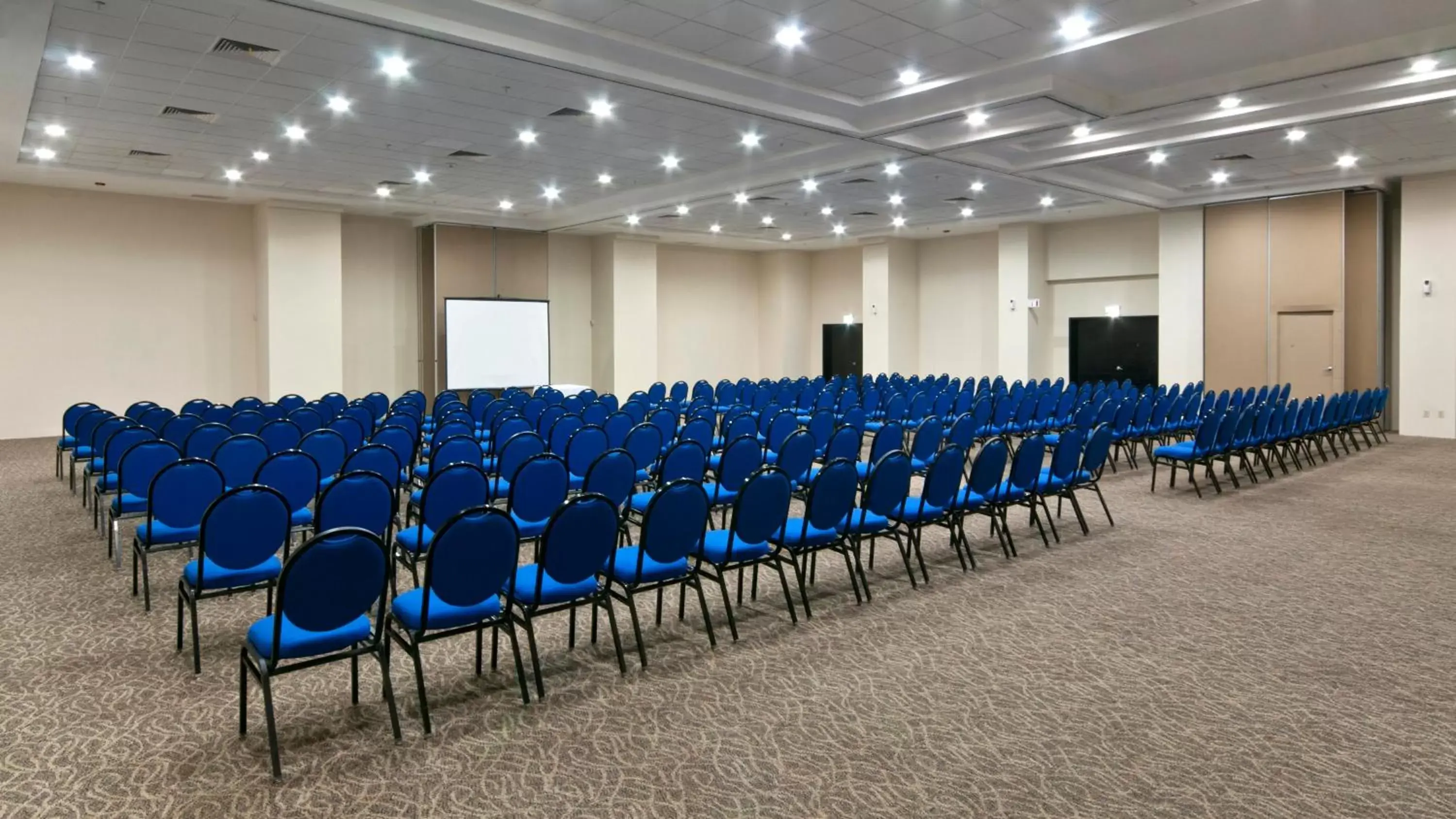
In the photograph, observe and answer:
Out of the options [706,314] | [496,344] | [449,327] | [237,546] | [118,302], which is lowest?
[237,546]

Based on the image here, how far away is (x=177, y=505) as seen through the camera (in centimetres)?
526

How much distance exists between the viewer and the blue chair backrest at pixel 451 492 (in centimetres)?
511

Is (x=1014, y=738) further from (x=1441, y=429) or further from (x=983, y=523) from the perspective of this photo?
(x=1441, y=429)

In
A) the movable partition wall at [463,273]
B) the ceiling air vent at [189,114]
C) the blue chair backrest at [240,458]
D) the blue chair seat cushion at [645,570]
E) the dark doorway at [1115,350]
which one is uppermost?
the ceiling air vent at [189,114]

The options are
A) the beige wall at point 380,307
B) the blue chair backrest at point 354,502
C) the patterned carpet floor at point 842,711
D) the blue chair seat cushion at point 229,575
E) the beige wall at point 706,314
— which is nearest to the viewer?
the patterned carpet floor at point 842,711

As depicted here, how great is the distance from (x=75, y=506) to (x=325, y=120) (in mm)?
4916

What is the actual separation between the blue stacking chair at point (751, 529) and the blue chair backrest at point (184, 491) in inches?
117

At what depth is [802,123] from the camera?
10.4 m

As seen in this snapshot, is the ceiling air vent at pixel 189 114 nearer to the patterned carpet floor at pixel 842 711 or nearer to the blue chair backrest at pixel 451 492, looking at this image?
the patterned carpet floor at pixel 842 711

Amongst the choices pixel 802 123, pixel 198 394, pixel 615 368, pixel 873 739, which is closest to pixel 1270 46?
pixel 802 123

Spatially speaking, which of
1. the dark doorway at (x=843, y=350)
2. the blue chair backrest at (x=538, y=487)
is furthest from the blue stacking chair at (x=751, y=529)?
the dark doorway at (x=843, y=350)

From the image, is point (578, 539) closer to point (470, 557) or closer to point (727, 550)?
point (470, 557)

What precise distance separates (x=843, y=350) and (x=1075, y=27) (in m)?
17.1

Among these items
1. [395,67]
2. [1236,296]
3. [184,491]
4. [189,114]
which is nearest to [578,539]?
[184,491]
